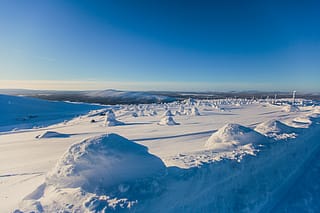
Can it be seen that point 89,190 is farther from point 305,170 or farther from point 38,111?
point 38,111

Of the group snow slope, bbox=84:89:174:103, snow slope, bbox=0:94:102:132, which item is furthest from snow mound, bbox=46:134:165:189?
snow slope, bbox=84:89:174:103

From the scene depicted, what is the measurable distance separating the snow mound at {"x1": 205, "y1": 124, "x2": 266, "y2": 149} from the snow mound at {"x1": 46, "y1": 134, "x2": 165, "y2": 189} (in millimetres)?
4697

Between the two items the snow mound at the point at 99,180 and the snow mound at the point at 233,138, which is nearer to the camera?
the snow mound at the point at 99,180

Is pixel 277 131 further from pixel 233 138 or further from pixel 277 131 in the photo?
pixel 233 138

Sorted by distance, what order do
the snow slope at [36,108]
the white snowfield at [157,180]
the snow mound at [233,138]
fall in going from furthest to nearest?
the snow slope at [36,108] < the snow mound at [233,138] < the white snowfield at [157,180]

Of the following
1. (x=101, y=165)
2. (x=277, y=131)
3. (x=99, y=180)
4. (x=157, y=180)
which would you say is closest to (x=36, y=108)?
(x=277, y=131)

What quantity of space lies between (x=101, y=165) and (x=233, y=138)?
20.3 feet

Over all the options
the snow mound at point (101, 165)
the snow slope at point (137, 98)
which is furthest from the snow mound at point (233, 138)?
the snow slope at point (137, 98)

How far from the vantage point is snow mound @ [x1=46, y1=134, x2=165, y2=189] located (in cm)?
474

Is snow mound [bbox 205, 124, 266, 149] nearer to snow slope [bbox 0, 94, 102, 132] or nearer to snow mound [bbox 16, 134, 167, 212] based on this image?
snow mound [bbox 16, 134, 167, 212]

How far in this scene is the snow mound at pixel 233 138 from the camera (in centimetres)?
915

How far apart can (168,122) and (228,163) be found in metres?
12.8

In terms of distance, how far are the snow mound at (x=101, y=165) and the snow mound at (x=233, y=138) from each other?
4.70 metres

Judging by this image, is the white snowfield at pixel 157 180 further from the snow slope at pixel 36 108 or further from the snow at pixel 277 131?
the snow slope at pixel 36 108
